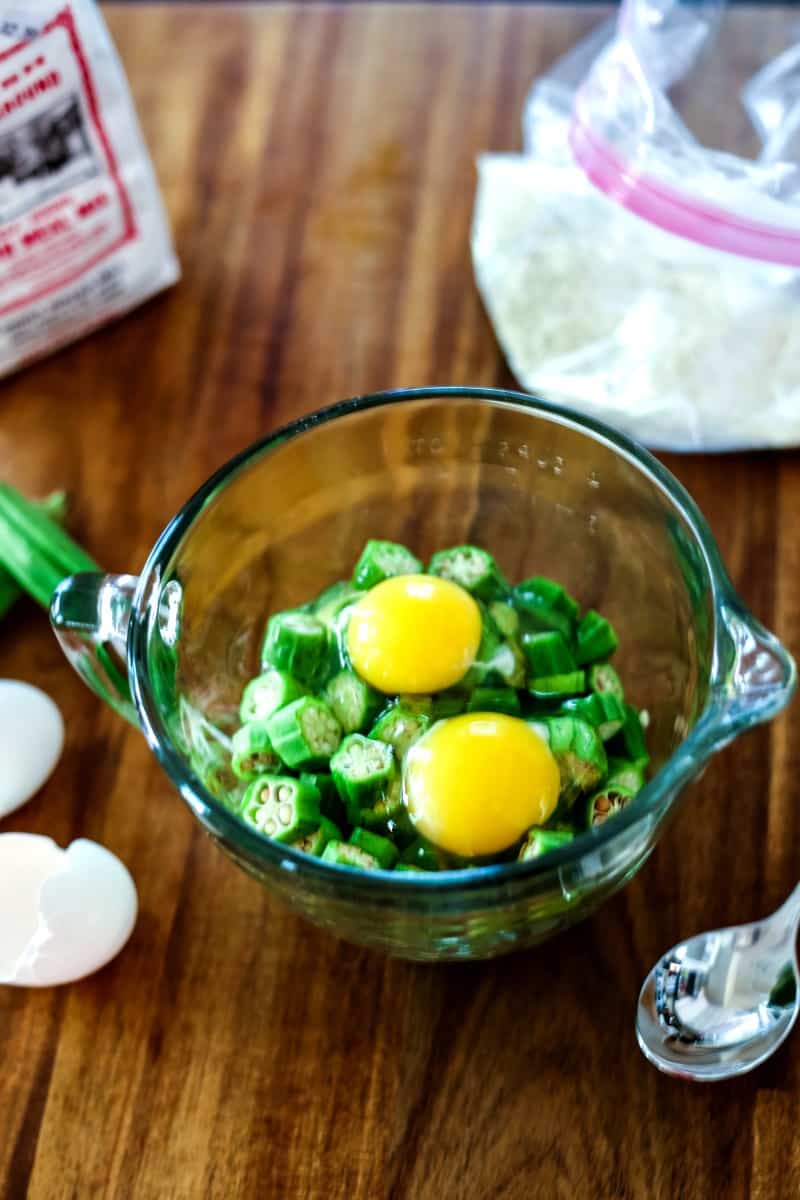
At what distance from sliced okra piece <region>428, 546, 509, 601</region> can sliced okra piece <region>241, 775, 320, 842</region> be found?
32 centimetres

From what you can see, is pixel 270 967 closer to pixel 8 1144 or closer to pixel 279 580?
pixel 8 1144

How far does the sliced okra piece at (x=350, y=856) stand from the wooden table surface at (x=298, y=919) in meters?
0.17

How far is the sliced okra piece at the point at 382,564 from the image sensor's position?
1569 millimetres

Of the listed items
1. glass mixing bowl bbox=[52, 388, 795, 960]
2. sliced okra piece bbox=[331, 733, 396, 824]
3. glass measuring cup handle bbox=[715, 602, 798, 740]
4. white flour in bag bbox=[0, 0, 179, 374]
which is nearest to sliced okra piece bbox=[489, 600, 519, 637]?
glass mixing bowl bbox=[52, 388, 795, 960]

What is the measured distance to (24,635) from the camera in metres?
1.74

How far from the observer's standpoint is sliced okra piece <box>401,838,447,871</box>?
53.4 inches

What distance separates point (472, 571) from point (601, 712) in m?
0.24

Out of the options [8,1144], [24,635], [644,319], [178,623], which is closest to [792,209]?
[644,319]

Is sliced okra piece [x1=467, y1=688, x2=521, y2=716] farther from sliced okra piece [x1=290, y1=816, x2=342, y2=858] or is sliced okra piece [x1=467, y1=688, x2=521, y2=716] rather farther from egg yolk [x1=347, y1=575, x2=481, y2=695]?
sliced okra piece [x1=290, y1=816, x2=342, y2=858]

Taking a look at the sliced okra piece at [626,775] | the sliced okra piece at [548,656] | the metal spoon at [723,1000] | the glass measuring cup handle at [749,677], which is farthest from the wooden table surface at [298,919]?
the glass measuring cup handle at [749,677]

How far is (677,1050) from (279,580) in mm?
736

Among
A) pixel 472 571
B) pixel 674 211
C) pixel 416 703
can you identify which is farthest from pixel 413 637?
pixel 674 211

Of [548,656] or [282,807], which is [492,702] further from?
[282,807]

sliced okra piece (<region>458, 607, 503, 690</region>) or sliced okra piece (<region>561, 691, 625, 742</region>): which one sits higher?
sliced okra piece (<region>458, 607, 503, 690</region>)
